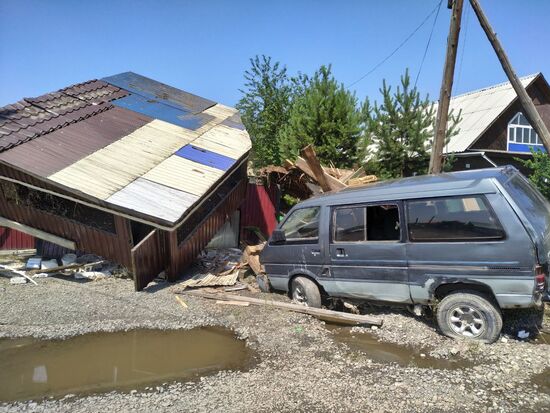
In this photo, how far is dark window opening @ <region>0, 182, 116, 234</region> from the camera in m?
8.70

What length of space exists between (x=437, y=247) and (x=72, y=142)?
345 inches

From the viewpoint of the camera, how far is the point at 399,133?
15.2 meters

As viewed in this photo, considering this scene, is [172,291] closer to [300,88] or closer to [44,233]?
[44,233]

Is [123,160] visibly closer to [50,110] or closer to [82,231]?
[82,231]

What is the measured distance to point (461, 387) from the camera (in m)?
4.16

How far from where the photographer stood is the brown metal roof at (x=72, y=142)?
8.59 m

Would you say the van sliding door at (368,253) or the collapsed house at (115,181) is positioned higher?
the collapsed house at (115,181)

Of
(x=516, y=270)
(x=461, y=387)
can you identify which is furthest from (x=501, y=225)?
(x=461, y=387)

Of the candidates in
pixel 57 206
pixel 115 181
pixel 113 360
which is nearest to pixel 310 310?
pixel 113 360

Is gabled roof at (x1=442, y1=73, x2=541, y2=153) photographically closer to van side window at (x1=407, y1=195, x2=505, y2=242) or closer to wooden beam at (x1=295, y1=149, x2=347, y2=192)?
wooden beam at (x1=295, y1=149, x2=347, y2=192)

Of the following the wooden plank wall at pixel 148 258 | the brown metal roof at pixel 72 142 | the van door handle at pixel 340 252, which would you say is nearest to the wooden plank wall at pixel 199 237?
the wooden plank wall at pixel 148 258

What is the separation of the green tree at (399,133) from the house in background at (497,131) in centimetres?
699

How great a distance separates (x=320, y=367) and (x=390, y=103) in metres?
12.2

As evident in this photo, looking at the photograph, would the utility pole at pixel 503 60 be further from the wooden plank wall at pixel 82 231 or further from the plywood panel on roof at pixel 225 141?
the wooden plank wall at pixel 82 231
